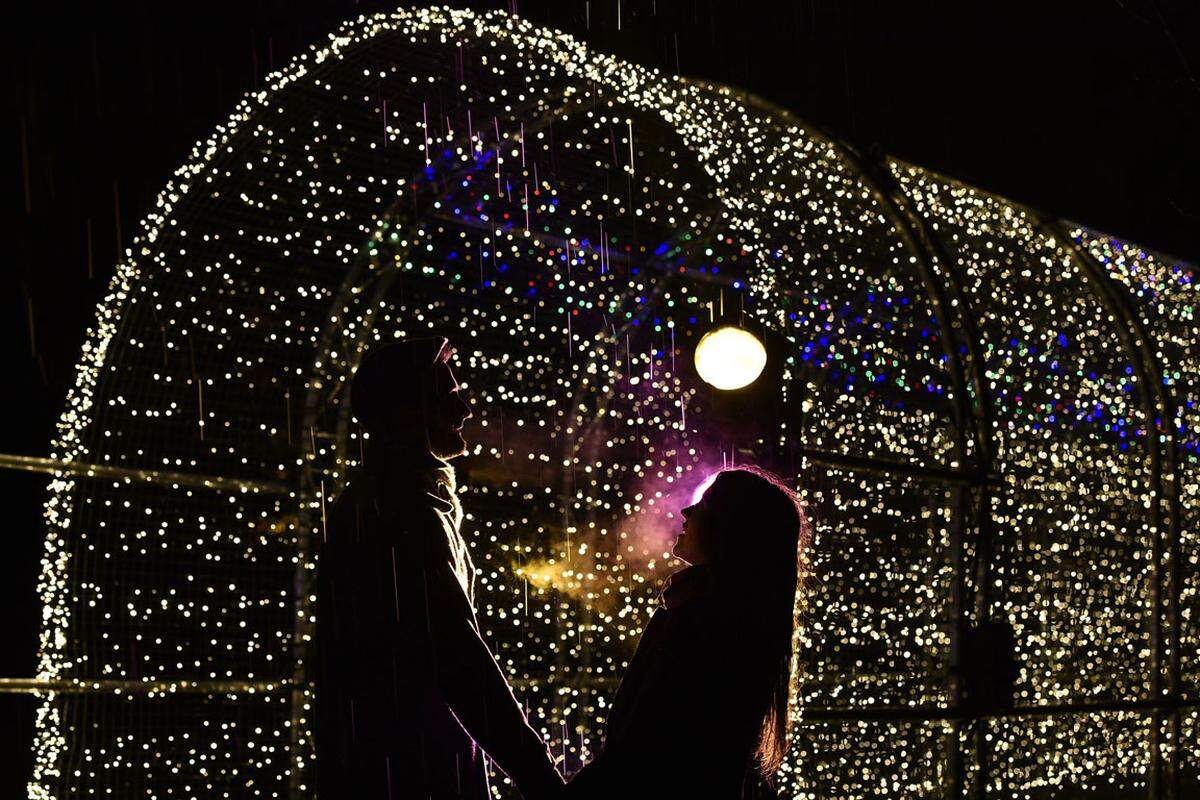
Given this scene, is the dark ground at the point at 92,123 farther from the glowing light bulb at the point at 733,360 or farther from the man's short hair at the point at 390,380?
the man's short hair at the point at 390,380

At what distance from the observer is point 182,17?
4930mm

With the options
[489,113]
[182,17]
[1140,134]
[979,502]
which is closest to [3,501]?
[182,17]

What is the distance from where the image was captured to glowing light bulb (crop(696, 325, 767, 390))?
4105 mm

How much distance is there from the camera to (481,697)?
233cm

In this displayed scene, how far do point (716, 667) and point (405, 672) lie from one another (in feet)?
2.16

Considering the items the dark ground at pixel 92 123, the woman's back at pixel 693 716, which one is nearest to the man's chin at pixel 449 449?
the woman's back at pixel 693 716

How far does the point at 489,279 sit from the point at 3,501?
243cm

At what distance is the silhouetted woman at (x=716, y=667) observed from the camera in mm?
2273

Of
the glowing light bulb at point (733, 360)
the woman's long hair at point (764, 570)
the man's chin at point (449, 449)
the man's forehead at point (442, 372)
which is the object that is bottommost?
the woman's long hair at point (764, 570)

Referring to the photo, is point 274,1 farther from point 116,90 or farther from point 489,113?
point 489,113

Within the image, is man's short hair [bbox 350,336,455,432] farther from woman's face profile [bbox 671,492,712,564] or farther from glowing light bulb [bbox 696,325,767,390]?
glowing light bulb [bbox 696,325,767,390]

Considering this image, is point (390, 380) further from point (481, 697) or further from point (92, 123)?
point (92, 123)

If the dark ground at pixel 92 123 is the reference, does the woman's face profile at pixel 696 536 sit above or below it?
below

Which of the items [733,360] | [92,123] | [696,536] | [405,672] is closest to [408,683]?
[405,672]
